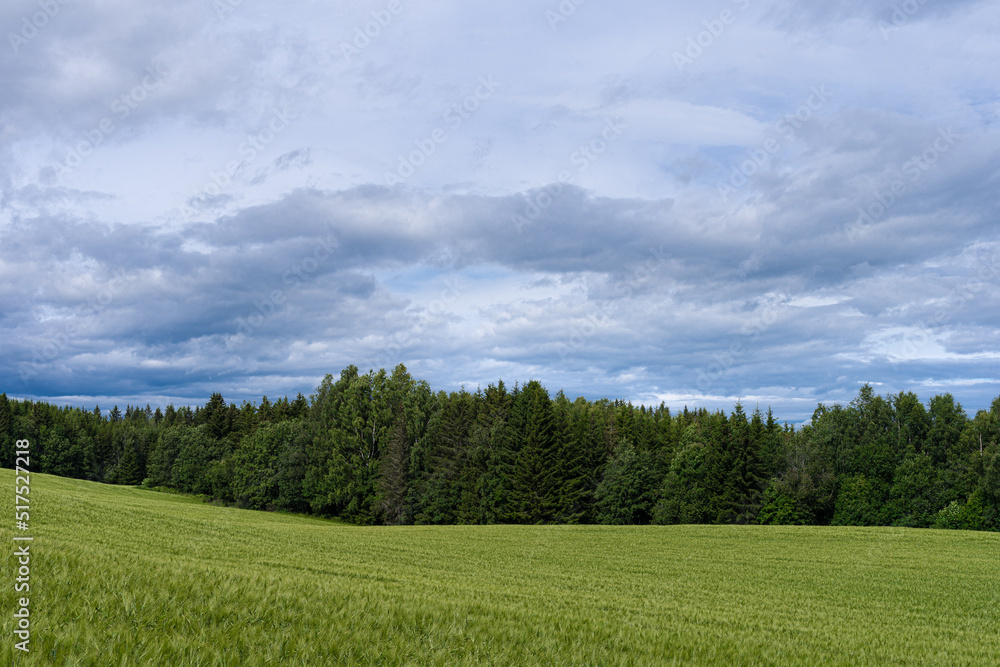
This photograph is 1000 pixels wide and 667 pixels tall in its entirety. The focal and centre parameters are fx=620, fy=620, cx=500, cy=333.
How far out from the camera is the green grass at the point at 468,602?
623cm

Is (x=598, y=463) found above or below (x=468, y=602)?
below

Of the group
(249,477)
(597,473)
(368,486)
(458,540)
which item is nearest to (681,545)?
(458,540)

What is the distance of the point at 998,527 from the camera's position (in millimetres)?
64312

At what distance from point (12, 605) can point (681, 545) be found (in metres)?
42.5

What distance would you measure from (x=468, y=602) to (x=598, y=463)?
71.8m

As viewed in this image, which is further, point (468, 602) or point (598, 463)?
point (598, 463)

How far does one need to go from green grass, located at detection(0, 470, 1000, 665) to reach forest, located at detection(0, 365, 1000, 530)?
32.7 m

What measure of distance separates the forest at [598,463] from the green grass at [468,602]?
107ft

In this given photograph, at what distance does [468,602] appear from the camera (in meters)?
10.4

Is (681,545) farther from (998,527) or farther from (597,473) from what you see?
(998,527)

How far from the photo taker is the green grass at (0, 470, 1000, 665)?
6.23 m

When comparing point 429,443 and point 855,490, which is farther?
point 429,443

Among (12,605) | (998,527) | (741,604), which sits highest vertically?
(12,605)

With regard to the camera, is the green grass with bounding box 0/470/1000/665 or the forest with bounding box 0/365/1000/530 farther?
the forest with bounding box 0/365/1000/530
